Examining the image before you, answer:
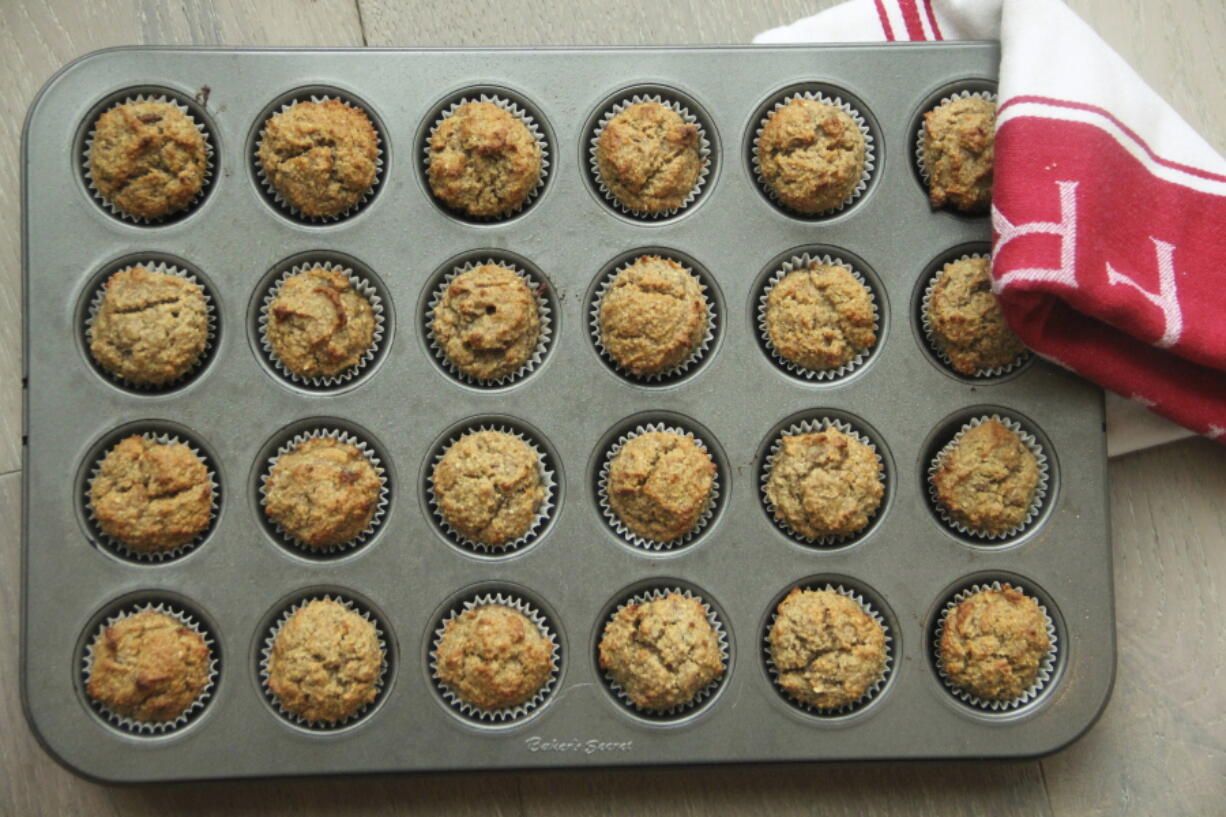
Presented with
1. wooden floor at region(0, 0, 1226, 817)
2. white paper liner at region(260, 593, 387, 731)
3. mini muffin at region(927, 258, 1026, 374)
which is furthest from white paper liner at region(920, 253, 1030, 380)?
white paper liner at region(260, 593, 387, 731)

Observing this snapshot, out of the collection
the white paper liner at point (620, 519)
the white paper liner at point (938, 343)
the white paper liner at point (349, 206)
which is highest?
the white paper liner at point (349, 206)

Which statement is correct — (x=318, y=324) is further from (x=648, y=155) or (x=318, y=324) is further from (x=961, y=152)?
(x=961, y=152)

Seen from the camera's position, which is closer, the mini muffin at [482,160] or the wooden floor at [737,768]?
the mini muffin at [482,160]

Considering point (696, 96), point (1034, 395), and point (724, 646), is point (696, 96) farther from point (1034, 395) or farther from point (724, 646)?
point (724, 646)

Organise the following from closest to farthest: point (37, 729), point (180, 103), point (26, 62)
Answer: point (37, 729) → point (180, 103) → point (26, 62)

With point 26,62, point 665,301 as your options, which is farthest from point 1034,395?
point 26,62

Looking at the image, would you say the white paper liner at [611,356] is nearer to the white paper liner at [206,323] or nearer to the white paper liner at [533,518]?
the white paper liner at [533,518]

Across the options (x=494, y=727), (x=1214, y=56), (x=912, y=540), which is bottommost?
(x=494, y=727)

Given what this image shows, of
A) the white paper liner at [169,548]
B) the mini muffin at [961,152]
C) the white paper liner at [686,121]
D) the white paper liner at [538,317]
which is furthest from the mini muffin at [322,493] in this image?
the mini muffin at [961,152]
